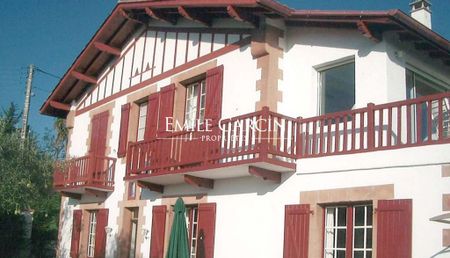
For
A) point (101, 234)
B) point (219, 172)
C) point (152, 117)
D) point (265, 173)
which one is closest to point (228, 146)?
point (219, 172)

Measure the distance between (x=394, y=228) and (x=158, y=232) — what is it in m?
6.38

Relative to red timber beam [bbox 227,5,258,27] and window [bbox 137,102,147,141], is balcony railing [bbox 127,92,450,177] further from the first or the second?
window [bbox 137,102,147,141]

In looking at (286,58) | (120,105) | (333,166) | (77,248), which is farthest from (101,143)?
(333,166)

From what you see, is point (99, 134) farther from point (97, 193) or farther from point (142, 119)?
point (142, 119)

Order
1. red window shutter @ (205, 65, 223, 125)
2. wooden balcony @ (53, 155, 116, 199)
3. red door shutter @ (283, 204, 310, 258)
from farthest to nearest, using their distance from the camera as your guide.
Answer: wooden balcony @ (53, 155, 116, 199) < red window shutter @ (205, 65, 223, 125) < red door shutter @ (283, 204, 310, 258)

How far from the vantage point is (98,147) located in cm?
1684

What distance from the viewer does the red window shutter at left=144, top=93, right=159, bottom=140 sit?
14.2m

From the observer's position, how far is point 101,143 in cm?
1673

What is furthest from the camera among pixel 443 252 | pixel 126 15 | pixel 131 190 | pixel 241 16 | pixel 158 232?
pixel 126 15

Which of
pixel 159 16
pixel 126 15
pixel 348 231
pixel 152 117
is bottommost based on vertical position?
pixel 348 231

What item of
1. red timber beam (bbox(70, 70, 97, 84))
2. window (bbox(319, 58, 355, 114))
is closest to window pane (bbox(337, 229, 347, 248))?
window (bbox(319, 58, 355, 114))

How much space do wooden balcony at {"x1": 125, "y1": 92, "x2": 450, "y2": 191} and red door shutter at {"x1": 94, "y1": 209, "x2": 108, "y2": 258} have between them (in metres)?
4.03

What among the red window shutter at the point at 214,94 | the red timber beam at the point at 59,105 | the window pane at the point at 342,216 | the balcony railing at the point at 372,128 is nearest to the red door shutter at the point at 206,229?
the red window shutter at the point at 214,94

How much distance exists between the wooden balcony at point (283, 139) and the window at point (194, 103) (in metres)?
1.18
